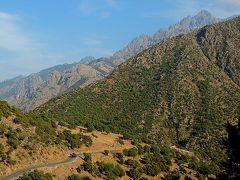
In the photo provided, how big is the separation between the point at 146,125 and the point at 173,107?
15.7 meters

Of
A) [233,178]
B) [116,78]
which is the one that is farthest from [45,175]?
[116,78]

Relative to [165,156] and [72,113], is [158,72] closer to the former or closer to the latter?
[72,113]

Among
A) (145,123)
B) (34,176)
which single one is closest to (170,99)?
(145,123)

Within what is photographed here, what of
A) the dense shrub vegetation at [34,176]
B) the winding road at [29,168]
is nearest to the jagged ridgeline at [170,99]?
the winding road at [29,168]

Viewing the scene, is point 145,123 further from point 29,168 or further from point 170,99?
point 29,168

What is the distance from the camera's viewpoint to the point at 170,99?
145250 millimetres

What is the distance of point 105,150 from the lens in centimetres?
6812

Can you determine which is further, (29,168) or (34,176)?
(29,168)

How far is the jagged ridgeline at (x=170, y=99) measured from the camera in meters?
126

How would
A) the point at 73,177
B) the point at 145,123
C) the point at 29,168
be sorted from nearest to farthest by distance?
the point at 73,177 < the point at 29,168 < the point at 145,123

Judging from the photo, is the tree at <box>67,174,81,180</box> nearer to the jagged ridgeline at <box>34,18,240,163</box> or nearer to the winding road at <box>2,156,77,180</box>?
the winding road at <box>2,156,77,180</box>

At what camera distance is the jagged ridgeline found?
125875 mm

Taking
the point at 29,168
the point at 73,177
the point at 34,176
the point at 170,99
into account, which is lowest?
the point at 73,177

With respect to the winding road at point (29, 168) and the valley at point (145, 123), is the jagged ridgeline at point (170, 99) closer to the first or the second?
the valley at point (145, 123)
